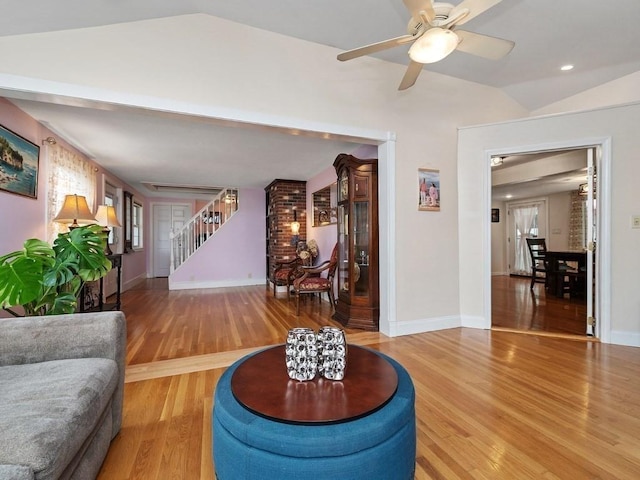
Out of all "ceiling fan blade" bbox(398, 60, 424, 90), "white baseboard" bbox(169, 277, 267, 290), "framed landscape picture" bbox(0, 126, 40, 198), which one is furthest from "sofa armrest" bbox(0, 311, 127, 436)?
"white baseboard" bbox(169, 277, 267, 290)

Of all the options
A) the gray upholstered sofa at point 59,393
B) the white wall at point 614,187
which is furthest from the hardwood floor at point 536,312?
the gray upholstered sofa at point 59,393

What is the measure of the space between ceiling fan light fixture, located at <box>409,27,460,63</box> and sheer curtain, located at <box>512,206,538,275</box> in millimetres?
7865

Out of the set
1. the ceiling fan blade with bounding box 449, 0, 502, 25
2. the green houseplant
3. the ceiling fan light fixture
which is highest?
the ceiling fan blade with bounding box 449, 0, 502, 25

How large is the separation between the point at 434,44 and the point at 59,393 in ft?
8.51

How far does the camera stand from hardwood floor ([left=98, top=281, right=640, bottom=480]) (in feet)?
4.59

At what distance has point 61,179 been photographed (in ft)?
11.8

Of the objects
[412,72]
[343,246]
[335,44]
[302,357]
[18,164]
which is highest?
[335,44]

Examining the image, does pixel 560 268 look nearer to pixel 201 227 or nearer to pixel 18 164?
pixel 201 227

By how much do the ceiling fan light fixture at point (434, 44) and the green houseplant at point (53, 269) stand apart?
278cm

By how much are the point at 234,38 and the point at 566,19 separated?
294cm

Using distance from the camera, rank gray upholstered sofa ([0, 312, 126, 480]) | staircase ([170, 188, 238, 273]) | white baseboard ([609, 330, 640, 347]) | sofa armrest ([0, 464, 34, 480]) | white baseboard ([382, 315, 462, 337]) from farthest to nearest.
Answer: staircase ([170, 188, 238, 273]), white baseboard ([382, 315, 462, 337]), white baseboard ([609, 330, 640, 347]), gray upholstered sofa ([0, 312, 126, 480]), sofa armrest ([0, 464, 34, 480])

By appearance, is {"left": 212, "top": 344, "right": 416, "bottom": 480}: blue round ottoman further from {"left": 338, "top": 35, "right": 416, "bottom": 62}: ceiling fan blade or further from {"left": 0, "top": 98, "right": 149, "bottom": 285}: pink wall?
{"left": 0, "top": 98, "right": 149, "bottom": 285}: pink wall

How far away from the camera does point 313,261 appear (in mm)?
5551

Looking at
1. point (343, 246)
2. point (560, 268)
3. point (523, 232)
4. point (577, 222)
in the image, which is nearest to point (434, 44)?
point (343, 246)
